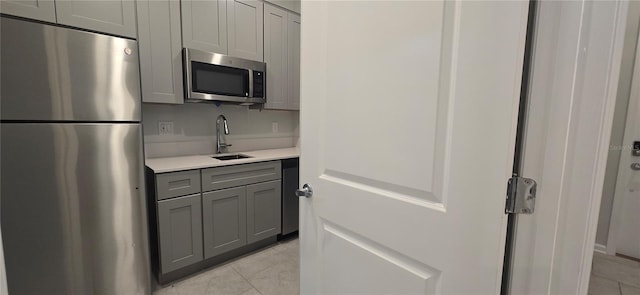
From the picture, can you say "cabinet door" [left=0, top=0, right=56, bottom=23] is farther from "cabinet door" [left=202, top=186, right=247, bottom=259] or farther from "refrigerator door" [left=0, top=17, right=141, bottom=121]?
"cabinet door" [left=202, top=186, right=247, bottom=259]

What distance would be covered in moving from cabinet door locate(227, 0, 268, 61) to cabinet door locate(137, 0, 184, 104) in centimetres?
44

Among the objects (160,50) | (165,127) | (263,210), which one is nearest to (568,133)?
(263,210)

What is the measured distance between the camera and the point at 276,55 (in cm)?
271

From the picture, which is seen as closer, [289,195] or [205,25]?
[205,25]

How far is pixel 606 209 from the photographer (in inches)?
91.8

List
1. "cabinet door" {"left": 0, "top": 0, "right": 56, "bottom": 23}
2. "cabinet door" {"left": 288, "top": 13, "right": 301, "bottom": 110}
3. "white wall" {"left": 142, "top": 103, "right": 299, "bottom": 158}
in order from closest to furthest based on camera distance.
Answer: "cabinet door" {"left": 0, "top": 0, "right": 56, "bottom": 23}, "white wall" {"left": 142, "top": 103, "right": 299, "bottom": 158}, "cabinet door" {"left": 288, "top": 13, "right": 301, "bottom": 110}

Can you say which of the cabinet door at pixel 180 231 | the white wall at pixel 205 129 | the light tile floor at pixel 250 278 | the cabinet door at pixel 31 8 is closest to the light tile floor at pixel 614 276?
the light tile floor at pixel 250 278

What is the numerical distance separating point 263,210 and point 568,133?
2.21 m

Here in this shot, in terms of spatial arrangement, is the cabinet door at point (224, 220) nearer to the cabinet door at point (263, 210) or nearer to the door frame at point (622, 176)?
the cabinet door at point (263, 210)

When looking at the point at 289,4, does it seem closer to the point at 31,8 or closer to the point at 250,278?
the point at 31,8

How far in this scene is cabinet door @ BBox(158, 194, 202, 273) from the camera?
6.17 ft

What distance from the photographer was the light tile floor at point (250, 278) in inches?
75.4

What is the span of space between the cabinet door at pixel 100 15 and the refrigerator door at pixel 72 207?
0.70 meters

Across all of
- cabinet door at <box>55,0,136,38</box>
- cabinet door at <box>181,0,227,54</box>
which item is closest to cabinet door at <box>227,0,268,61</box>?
cabinet door at <box>181,0,227,54</box>
